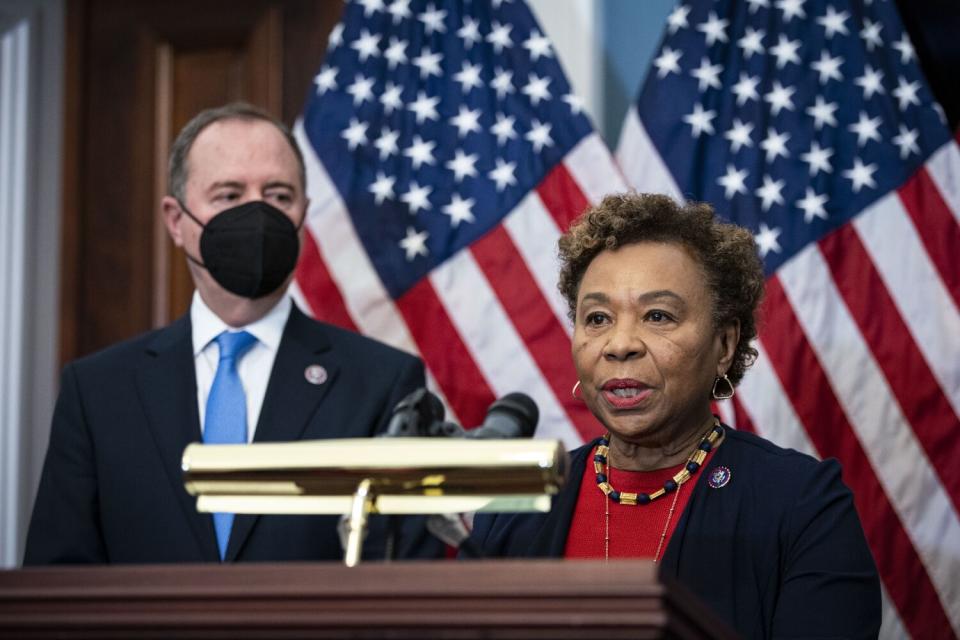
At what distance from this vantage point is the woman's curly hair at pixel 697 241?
8.08 ft

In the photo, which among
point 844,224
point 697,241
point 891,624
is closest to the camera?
point 697,241

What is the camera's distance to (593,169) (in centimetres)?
382

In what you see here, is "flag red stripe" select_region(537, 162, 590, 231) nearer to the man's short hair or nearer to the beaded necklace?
the man's short hair

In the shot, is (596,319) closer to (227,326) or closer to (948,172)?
(227,326)

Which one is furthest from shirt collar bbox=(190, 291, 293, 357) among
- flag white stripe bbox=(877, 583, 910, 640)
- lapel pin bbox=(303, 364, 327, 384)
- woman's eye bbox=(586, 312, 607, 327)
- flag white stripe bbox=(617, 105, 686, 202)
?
flag white stripe bbox=(877, 583, 910, 640)

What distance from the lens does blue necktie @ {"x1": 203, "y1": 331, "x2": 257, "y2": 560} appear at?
9.23 feet

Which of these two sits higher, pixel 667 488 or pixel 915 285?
pixel 915 285

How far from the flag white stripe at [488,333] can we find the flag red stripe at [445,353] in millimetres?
20

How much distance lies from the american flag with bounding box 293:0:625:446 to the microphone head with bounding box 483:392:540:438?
2033 millimetres

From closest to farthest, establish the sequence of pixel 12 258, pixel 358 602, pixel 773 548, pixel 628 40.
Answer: pixel 358 602 < pixel 773 548 < pixel 628 40 < pixel 12 258

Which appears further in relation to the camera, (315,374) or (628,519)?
(315,374)

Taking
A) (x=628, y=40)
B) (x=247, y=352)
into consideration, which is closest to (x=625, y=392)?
(x=247, y=352)

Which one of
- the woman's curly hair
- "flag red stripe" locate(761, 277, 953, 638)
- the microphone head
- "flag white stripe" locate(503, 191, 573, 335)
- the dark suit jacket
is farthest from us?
"flag white stripe" locate(503, 191, 573, 335)

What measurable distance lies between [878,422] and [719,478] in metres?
1.29
